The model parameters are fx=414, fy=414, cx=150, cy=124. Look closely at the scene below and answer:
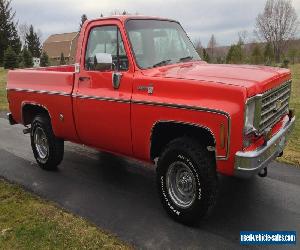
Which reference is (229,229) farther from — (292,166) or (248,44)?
(248,44)

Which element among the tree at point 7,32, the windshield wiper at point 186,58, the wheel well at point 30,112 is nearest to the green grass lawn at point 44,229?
the wheel well at point 30,112

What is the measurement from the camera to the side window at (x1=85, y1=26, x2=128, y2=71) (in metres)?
5.35

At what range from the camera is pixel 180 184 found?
4.93m

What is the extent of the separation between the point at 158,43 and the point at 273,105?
1743 millimetres

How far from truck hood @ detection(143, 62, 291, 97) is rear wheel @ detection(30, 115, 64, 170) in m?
2.43

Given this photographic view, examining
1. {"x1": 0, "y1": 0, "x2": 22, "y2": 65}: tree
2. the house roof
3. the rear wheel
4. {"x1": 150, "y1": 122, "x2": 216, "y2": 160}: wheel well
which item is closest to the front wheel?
{"x1": 150, "y1": 122, "x2": 216, "y2": 160}: wheel well

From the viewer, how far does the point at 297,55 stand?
44.5 m

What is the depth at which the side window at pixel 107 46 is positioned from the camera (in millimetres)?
5352

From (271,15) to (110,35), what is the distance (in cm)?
6323

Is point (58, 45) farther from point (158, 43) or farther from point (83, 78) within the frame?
point (158, 43)

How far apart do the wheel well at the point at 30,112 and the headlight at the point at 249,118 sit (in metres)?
3.90

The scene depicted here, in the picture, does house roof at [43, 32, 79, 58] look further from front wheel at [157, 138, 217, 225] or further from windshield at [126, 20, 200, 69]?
front wheel at [157, 138, 217, 225]

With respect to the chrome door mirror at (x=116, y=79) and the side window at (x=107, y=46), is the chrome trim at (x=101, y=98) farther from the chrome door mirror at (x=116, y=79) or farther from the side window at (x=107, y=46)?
the side window at (x=107, y=46)

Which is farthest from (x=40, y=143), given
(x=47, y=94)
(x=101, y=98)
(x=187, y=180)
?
(x=187, y=180)
